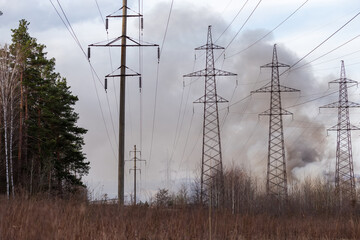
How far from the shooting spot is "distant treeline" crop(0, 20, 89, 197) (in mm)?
32719

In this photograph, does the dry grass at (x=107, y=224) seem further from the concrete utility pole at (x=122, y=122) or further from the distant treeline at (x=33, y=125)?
the distant treeline at (x=33, y=125)

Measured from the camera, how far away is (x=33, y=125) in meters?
36.6

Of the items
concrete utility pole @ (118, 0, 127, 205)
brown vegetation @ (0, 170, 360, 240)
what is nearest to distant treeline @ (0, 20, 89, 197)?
concrete utility pole @ (118, 0, 127, 205)

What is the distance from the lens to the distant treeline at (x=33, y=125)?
3272 centimetres

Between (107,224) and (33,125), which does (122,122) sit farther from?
Answer: (33,125)

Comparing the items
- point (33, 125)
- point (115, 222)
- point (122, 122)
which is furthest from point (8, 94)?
point (115, 222)

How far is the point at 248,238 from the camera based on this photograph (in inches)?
468

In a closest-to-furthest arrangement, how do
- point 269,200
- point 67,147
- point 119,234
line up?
point 119,234
point 269,200
point 67,147

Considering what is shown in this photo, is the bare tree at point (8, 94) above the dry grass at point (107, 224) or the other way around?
above

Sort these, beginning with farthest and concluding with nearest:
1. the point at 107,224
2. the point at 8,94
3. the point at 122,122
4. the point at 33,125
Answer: the point at 33,125 < the point at 8,94 < the point at 122,122 < the point at 107,224

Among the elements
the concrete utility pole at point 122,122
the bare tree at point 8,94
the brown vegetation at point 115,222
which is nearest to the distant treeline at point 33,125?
the bare tree at point 8,94

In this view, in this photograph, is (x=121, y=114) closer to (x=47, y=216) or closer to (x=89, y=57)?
(x=89, y=57)

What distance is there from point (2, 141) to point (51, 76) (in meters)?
11.7

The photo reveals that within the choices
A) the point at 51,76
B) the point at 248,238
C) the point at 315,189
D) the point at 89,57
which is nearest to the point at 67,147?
the point at 51,76
